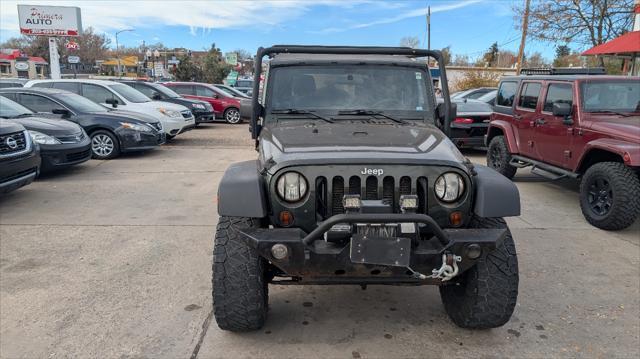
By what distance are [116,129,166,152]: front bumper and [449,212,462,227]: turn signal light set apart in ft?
27.7

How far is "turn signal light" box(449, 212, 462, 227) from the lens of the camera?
2869 millimetres

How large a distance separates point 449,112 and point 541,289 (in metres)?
1.67

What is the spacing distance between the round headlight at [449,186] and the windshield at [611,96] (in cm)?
439

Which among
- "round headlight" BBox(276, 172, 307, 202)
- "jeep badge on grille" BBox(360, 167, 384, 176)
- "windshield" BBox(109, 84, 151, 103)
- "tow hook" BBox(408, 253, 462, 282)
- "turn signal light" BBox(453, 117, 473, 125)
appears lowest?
"tow hook" BBox(408, 253, 462, 282)

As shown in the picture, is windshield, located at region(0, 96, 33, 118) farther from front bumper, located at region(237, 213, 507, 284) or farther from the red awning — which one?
the red awning

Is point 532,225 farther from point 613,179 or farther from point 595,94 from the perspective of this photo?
point 595,94

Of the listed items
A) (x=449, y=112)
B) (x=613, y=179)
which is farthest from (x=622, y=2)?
(x=449, y=112)

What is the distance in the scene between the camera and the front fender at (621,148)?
5.16 meters

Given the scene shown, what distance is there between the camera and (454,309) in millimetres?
3273

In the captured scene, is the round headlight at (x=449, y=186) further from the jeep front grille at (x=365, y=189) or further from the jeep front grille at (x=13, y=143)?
the jeep front grille at (x=13, y=143)

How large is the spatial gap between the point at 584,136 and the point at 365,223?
479 cm

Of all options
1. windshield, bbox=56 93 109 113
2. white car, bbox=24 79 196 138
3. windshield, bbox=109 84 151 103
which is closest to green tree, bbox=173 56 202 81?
windshield, bbox=109 84 151 103

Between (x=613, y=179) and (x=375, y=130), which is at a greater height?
(x=375, y=130)

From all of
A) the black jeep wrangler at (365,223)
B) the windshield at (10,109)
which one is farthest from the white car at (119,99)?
the black jeep wrangler at (365,223)
